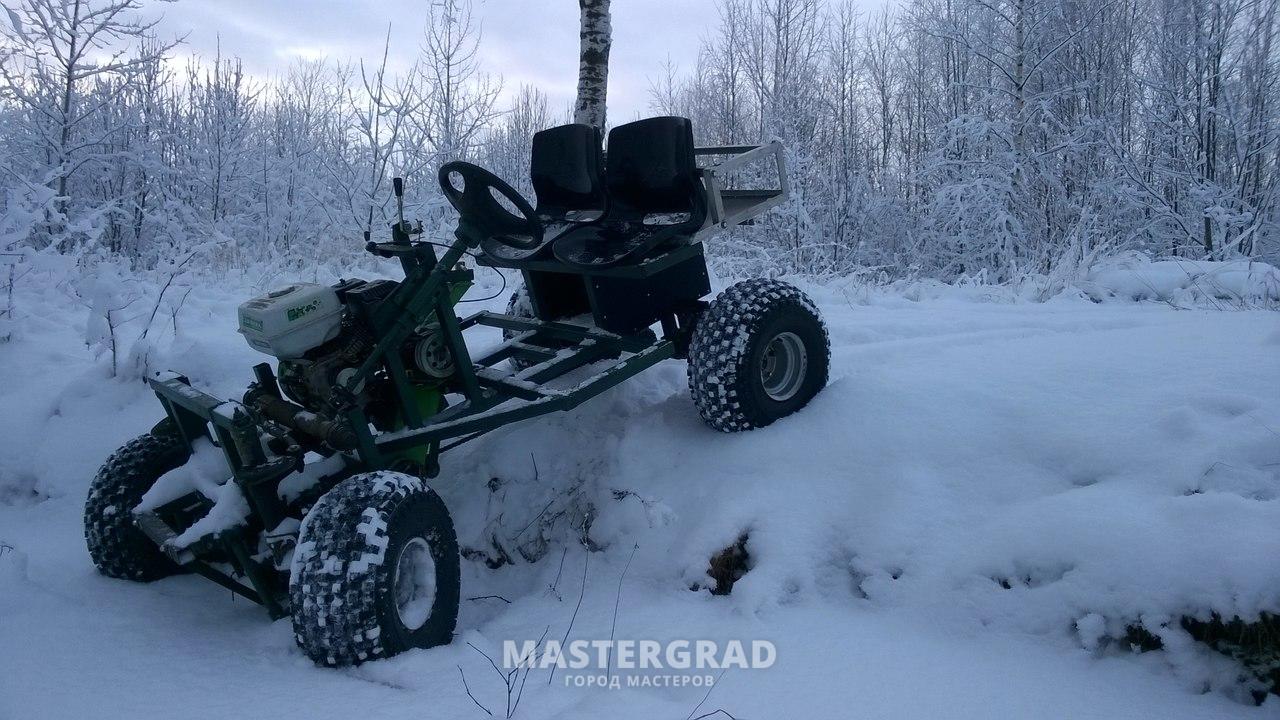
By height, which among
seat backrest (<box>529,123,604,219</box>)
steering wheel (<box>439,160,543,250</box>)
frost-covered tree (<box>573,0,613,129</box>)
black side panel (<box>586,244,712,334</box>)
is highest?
frost-covered tree (<box>573,0,613,129</box>)

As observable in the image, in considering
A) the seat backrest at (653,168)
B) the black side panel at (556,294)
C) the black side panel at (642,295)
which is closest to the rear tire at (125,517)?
the black side panel at (556,294)

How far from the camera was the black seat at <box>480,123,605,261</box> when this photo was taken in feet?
13.3

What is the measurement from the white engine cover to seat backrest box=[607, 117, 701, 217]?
1.67 metres

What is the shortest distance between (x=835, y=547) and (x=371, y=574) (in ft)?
4.99

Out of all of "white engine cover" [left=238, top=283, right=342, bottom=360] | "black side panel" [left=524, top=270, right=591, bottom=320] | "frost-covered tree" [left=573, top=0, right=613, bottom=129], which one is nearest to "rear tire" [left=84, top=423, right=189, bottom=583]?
"white engine cover" [left=238, top=283, right=342, bottom=360]

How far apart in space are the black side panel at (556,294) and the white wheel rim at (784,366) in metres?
1.04

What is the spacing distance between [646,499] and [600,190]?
176 centimetres

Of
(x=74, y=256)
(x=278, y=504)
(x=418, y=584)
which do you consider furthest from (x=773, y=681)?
(x=74, y=256)

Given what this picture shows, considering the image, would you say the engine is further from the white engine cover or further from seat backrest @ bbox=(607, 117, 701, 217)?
seat backrest @ bbox=(607, 117, 701, 217)

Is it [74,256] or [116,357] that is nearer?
[116,357]

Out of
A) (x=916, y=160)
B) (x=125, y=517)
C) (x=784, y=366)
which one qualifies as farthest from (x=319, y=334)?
(x=916, y=160)

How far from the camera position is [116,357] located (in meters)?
4.35

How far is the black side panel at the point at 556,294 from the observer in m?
3.96

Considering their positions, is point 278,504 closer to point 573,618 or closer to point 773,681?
point 573,618
